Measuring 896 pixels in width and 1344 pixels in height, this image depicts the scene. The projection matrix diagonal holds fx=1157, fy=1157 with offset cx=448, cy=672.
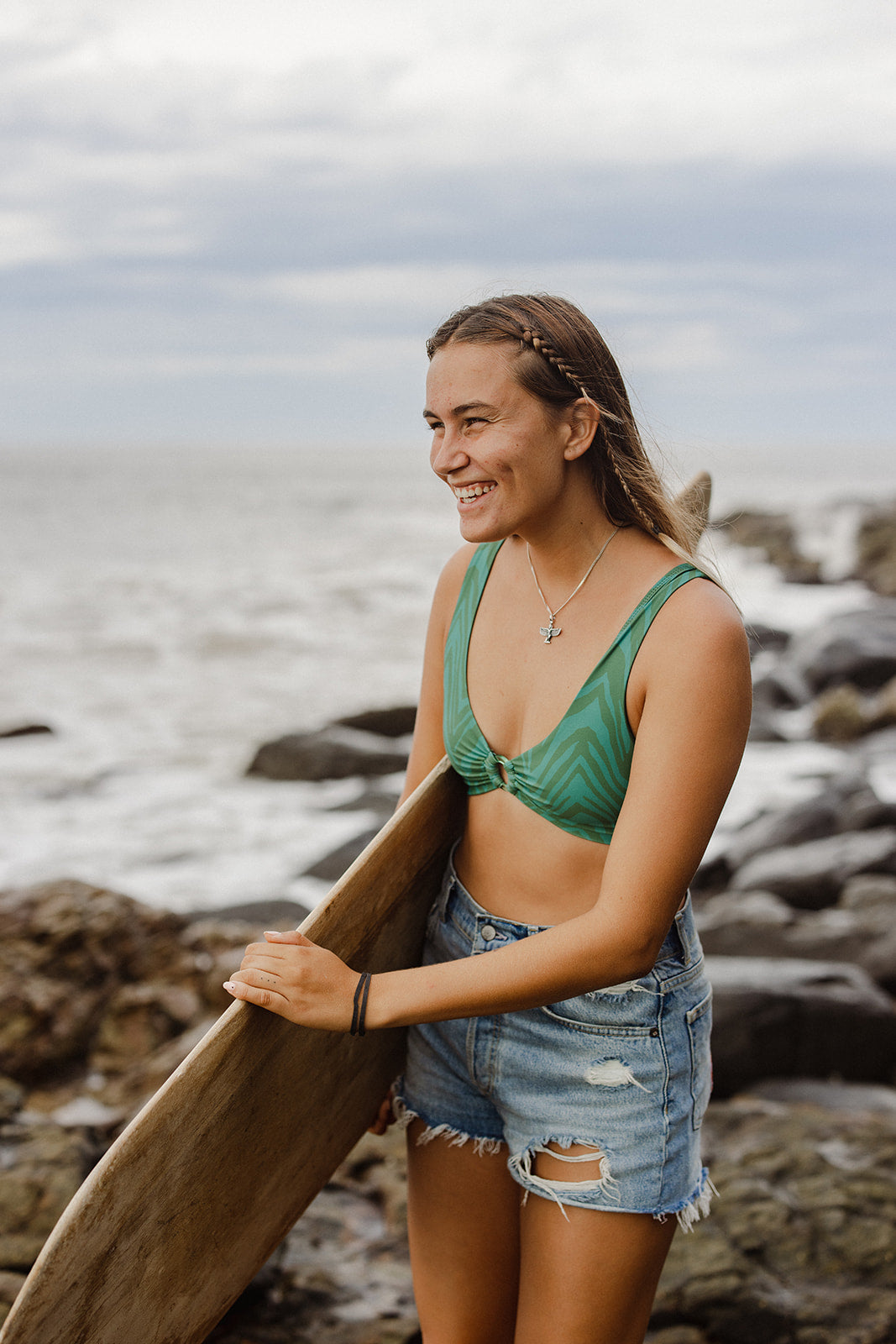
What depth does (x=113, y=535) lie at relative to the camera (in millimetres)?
37125

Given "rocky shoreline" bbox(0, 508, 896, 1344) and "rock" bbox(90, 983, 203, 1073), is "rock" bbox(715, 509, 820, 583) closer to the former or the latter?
"rocky shoreline" bbox(0, 508, 896, 1344)

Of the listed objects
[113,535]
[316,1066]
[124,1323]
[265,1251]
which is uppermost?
[316,1066]

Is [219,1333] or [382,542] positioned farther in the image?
[382,542]

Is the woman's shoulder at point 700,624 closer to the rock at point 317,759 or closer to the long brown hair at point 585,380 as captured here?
the long brown hair at point 585,380

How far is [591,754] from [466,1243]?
0.95 m

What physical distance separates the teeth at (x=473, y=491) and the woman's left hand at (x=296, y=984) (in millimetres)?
743

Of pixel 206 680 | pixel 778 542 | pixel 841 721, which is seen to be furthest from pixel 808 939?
pixel 778 542

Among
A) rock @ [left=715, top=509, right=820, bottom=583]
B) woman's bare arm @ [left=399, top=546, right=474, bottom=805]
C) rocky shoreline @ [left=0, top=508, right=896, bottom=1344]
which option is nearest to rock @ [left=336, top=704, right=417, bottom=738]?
rocky shoreline @ [left=0, top=508, right=896, bottom=1344]

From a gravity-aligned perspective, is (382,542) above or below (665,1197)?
below

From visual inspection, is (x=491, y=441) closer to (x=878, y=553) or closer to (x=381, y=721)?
(x=381, y=721)

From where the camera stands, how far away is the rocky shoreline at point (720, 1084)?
109 inches

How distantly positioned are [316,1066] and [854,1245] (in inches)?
69.7

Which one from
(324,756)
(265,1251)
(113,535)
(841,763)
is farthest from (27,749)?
(113,535)

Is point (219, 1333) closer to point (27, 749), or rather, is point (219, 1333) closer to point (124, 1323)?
point (124, 1323)
